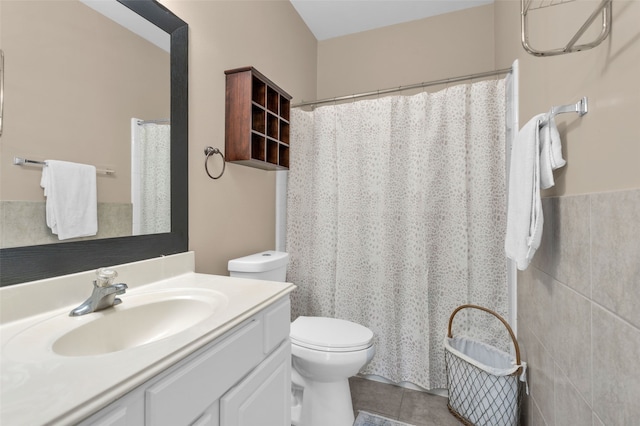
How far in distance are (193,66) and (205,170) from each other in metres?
0.47

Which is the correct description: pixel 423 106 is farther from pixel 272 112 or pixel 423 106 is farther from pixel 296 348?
pixel 296 348

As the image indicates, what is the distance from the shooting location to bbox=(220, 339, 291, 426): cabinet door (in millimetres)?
744

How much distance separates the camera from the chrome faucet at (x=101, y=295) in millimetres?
777

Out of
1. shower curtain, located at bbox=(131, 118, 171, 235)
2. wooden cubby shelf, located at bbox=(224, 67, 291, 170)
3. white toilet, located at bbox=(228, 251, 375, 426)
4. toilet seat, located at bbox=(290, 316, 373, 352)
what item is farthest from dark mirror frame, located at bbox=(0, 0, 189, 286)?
toilet seat, located at bbox=(290, 316, 373, 352)

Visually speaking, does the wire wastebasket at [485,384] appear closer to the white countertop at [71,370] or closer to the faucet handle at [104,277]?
the white countertop at [71,370]

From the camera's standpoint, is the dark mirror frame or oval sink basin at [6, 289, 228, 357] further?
the dark mirror frame

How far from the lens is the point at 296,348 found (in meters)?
1.37

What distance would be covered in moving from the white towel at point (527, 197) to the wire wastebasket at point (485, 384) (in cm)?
49

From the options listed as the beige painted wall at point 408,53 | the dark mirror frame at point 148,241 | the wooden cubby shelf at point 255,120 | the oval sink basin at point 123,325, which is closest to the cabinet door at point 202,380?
the oval sink basin at point 123,325

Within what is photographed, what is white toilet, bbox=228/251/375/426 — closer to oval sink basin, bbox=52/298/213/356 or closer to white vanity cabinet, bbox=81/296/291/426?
white vanity cabinet, bbox=81/296/291/426

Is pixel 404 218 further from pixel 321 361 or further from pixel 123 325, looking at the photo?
pixel 123 325

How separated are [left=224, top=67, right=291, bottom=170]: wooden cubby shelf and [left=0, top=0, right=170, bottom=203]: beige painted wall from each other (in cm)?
38

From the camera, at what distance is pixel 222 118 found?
1.46 metres

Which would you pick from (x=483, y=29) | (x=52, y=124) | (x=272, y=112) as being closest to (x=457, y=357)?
(x=272, y=112)
